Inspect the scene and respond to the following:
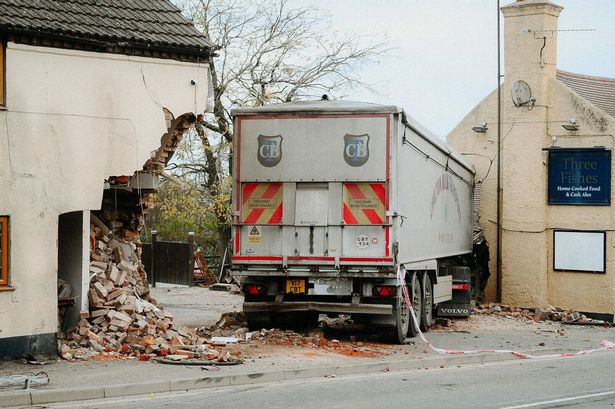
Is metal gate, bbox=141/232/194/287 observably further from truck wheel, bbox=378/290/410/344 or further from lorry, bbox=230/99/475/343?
truck wheel, bbox=378/290/410/344

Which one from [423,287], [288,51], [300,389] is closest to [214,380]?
[300,389]

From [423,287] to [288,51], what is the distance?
18.7 m

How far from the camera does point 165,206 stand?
39469 millimetres

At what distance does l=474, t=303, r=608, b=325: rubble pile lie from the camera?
2544 cm

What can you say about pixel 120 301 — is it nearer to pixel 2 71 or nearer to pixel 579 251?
pixel 2 71

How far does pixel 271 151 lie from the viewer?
58.6ft

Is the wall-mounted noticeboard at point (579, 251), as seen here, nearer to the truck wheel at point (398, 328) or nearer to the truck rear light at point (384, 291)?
the truck wheel at point (398, 328)

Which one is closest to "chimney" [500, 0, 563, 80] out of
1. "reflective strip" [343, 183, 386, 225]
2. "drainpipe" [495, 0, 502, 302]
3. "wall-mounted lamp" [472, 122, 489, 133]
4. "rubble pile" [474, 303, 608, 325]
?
"drainpipe" [495, 0, 502, 302]

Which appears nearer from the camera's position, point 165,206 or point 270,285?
point 270,285

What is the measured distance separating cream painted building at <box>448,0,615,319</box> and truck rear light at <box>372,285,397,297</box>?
10.2 m

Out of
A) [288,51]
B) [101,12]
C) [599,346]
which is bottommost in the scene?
[599,346]

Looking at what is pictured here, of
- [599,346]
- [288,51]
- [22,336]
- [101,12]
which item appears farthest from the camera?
[288,51]

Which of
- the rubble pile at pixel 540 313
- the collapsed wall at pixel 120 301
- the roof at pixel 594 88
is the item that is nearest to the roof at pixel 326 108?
the collapsed wall at pixel 120 301

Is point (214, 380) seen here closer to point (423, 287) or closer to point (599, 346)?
point (423, 287)
